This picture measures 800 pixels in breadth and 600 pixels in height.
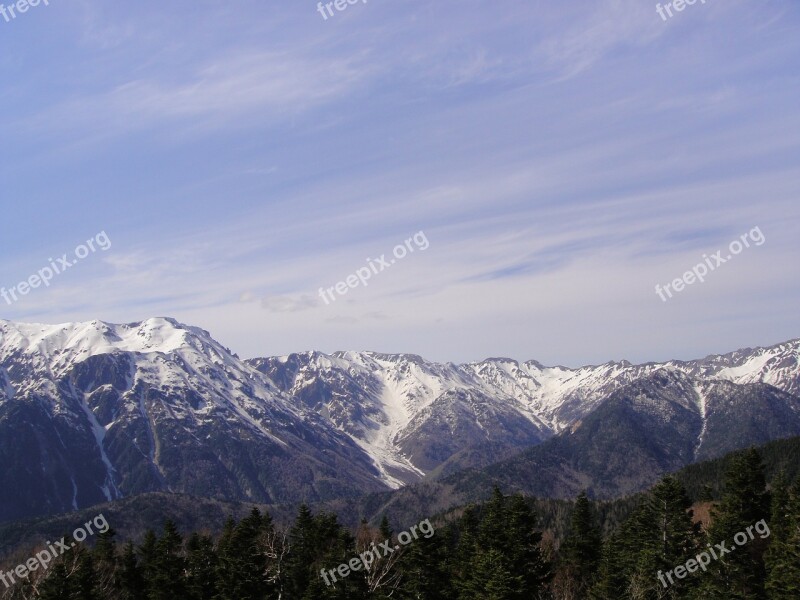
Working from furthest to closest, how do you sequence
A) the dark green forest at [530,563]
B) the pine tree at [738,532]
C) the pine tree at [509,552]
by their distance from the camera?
the pine tree at [738,532] → the dark green forest at [530,563] → the pine tree at [509,552]

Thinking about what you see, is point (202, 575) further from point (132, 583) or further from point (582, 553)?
point (582, 553)

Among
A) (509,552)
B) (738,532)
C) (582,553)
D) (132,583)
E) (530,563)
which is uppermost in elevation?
(132,583)

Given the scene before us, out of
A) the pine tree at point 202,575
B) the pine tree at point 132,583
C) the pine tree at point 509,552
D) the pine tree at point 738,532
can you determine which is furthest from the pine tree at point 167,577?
the pine tree at point 738,532

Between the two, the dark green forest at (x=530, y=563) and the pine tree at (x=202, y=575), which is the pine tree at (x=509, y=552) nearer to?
the dark green forest at (x=530, y=563)

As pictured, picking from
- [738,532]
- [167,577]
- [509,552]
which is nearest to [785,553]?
[738,532]

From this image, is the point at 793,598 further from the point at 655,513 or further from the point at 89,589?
the point at 89,589

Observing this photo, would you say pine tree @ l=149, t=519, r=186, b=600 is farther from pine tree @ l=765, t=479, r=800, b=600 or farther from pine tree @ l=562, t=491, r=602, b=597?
pine tree @ l=765, t=479, r=800, b=600

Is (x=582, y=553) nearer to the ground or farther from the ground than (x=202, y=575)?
nearer to the ground

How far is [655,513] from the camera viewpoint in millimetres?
75938

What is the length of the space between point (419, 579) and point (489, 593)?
17890 mm

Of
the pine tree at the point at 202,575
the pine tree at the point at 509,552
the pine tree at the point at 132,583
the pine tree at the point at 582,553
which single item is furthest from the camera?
the pine tree at the point at 132,583

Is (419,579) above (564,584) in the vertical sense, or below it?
above

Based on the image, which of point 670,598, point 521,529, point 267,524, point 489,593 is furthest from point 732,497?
point 267,524

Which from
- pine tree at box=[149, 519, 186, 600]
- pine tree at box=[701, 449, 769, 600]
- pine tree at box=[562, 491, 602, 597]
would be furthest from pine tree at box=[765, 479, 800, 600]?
pine tree at box=[149, 519, 186, 600]
